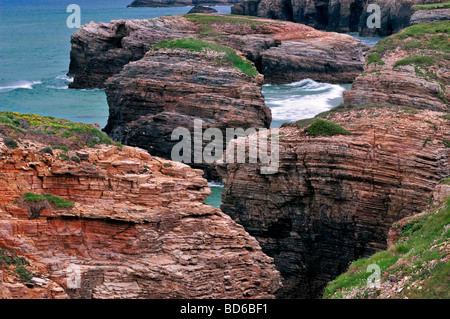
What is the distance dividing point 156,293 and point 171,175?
3912mm

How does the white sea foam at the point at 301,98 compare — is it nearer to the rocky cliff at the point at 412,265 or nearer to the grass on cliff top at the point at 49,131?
the rocky cliff at the point at 412,265

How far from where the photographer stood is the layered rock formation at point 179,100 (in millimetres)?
42000

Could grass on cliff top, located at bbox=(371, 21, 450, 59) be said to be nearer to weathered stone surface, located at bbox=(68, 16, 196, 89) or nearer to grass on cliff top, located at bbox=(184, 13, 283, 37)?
weathered stone surface, located at bbox=(68, 16, 196, 89)

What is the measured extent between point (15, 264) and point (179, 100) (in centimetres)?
2708

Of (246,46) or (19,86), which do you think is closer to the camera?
(246,46)

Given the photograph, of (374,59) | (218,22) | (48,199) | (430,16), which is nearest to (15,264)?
(48,199)

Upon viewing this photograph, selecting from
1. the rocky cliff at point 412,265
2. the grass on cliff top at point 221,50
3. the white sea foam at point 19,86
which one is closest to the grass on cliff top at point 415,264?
the rocky cliff at point 412,265

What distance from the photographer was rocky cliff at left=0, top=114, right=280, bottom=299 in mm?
17922

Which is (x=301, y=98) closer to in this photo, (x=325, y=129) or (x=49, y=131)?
(x=325, y=129)

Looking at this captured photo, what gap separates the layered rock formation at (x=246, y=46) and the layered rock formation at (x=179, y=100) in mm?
13763

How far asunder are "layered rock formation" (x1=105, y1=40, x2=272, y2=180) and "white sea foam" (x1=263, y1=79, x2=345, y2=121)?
10203 millimetres

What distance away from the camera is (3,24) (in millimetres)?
165750

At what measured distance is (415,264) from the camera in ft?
53.7

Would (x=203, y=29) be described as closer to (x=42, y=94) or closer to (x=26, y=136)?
(x=42, y=94)
